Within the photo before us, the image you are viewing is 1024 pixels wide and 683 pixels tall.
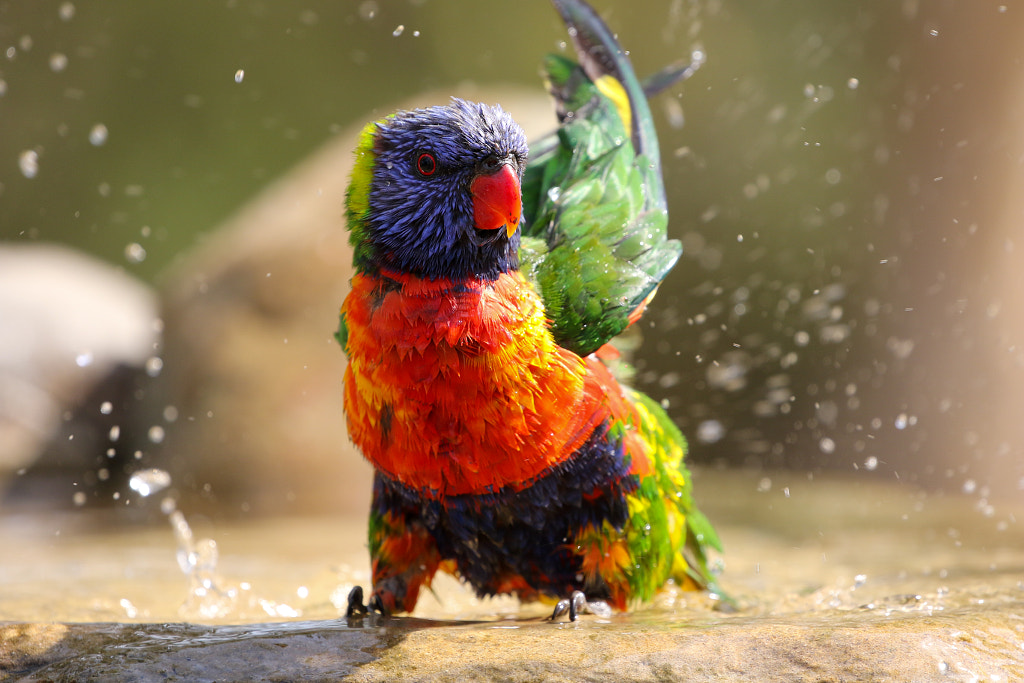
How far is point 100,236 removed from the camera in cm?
1149

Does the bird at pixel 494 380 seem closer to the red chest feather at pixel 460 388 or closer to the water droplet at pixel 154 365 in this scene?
the red chest feather at pixel 460 388

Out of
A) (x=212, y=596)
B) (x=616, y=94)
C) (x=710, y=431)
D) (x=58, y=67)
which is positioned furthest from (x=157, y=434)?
(x=58, y=67)

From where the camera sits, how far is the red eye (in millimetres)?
2385

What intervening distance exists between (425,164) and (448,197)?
12 cm

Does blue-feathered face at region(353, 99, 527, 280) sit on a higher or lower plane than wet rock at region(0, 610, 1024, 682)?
higher

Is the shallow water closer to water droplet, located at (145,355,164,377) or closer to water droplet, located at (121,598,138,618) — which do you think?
water droplet, located at (121,598,138,618)

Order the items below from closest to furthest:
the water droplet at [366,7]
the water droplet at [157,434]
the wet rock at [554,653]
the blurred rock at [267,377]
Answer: the wet rock at [554,653], the blurred rock at [267,377], the water droplet at [157,434], the water droplet at [366,7]

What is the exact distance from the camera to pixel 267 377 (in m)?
5.86

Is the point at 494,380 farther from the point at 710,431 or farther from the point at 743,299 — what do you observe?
the point at 743,299

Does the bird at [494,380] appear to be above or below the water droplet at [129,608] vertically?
above

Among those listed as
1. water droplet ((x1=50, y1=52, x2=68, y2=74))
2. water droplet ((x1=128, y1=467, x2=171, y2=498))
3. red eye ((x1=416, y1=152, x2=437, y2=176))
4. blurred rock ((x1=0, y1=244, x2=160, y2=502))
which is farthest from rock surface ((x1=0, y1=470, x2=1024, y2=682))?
water droplet ((x1=50, y1=52, x2=68, y2=74))

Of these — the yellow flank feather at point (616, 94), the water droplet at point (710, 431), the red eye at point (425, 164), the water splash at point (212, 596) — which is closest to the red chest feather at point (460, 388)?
the red eye at point (425, 164)

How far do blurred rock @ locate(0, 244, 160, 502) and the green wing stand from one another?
166 inches

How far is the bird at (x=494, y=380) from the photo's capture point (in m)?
2.30
